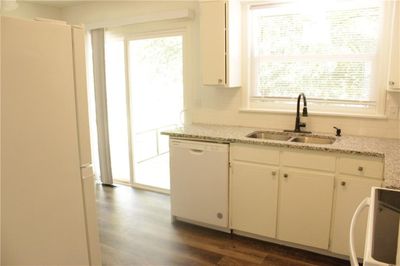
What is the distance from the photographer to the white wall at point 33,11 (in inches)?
161

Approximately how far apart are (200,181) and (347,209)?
1292mm

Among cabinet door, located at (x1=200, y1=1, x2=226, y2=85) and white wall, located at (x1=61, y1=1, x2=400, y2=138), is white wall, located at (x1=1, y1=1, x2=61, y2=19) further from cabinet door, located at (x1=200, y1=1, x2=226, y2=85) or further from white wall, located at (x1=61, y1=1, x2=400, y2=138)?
cabinet door, located at (x1=200, y1=1, x2=226, y2=85)

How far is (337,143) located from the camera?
8.54ft

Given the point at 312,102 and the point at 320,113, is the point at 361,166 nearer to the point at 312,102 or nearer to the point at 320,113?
the point at 320,113

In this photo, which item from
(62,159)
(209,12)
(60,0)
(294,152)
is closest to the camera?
(62,159)

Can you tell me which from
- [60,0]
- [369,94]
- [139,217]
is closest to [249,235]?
[139,217]

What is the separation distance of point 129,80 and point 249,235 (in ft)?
7.99

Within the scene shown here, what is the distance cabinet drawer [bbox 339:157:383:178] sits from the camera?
2312 millimetres

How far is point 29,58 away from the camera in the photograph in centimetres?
151

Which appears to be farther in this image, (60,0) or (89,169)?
(60,0)

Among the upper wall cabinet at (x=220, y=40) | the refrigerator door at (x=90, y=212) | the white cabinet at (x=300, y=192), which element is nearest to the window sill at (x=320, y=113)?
the upper wall cabinet at (x=220, y=40)

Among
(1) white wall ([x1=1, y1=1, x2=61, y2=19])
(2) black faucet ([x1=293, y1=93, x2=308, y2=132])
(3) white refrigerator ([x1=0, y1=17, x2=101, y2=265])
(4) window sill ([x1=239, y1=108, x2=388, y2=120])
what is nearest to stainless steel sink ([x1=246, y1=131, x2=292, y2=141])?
(2) black faucet ([x1=293, y1=93, x2=308, y2=132])

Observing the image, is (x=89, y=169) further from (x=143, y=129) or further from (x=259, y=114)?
(x=143, y=129)

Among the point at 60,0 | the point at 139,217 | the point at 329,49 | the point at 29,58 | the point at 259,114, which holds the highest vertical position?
the point at 60,0
